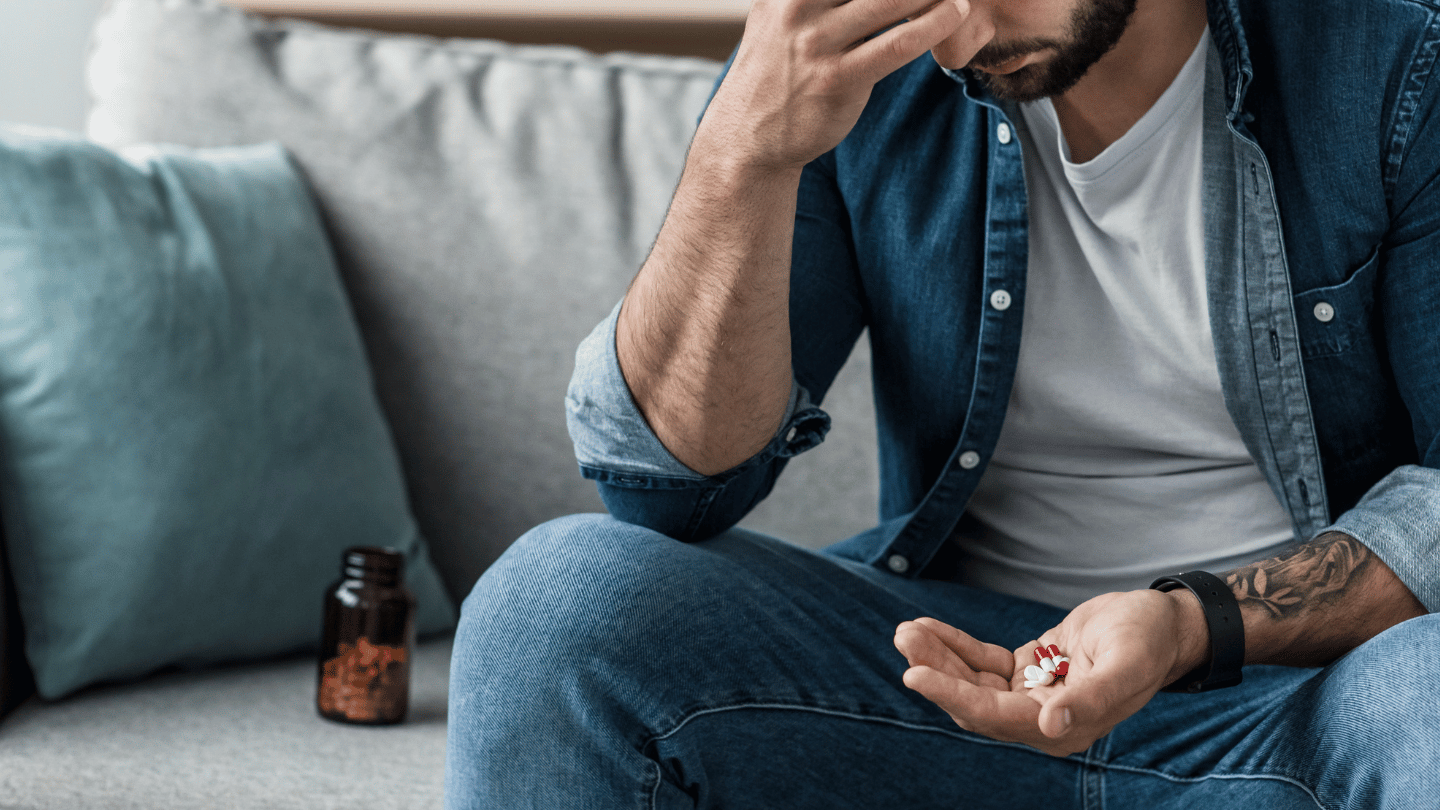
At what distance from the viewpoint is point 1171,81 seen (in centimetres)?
102

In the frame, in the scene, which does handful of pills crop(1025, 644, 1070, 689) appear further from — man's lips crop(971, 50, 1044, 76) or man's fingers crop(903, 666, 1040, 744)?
man's lips crop(971, 50, 1044, 76)

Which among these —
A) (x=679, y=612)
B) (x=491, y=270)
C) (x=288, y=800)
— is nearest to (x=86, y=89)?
(x=491, y=270)

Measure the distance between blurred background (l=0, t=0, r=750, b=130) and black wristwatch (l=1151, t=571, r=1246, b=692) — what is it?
1253 mm

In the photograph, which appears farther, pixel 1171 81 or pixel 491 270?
pixel 491 270

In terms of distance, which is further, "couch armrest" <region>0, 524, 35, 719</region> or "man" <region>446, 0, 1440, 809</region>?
"couch armrest" <region>0, 524, 35, 719</region>

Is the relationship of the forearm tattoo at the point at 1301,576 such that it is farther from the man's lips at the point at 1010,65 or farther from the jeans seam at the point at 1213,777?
the man's lips at the point at 1010,65

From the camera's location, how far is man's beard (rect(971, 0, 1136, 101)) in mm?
940

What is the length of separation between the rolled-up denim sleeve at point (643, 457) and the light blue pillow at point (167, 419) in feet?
1.34

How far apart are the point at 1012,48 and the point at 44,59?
→ 149 centimetres

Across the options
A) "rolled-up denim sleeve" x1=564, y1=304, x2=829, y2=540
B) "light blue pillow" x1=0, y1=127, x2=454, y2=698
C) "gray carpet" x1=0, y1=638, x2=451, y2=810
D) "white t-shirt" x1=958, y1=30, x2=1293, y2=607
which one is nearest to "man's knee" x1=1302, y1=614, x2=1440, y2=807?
"white t-shirt" x1=958, y1=30, x2=1293, y2=607

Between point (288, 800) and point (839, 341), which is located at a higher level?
point (839, 341)

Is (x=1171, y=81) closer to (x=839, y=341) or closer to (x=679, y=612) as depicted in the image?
(x=839, y=341)

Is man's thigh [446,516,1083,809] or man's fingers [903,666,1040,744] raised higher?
man's fingers [903,666,1040,744]

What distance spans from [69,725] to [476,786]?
49 cm
